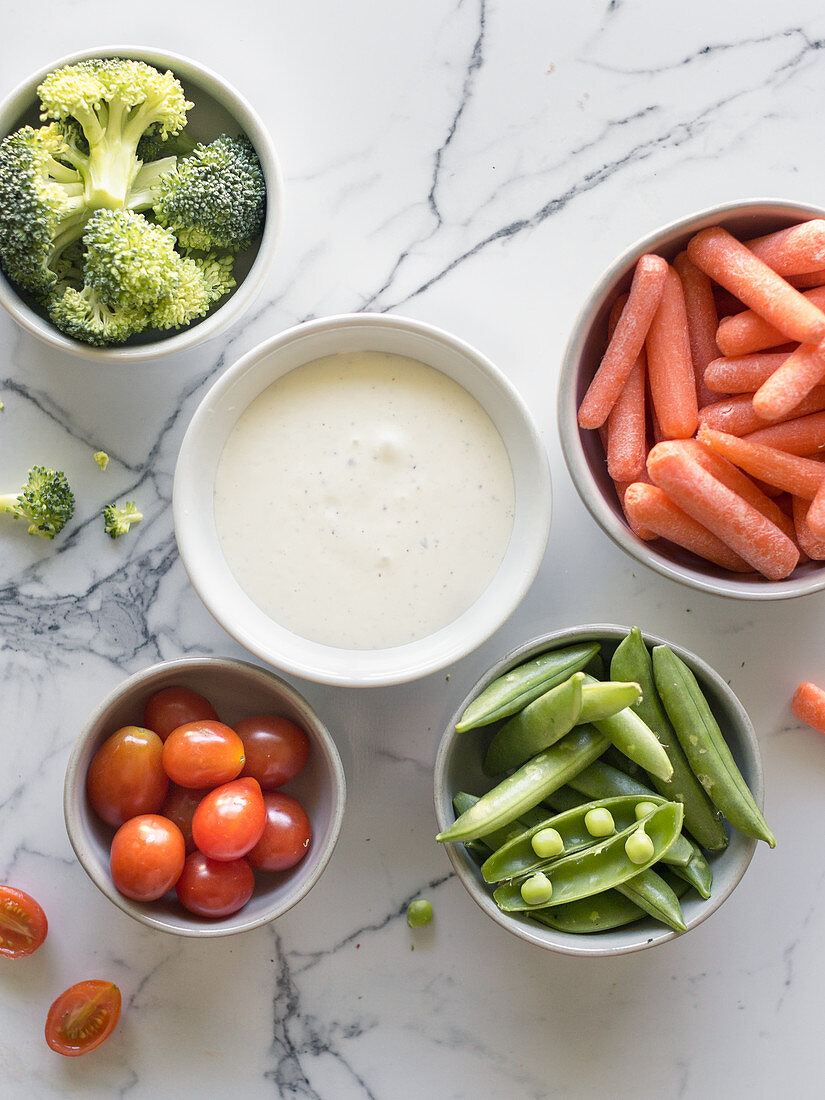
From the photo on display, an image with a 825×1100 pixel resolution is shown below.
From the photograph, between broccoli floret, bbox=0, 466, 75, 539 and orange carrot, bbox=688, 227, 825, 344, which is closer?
orange carrot, bbox=688, 227, 825, 344

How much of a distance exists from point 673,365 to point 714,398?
0.12 meters

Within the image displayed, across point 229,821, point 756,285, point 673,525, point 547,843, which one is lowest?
point 229,821

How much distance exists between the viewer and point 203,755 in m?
1.61

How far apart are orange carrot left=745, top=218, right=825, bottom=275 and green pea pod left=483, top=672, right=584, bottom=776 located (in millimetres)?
798

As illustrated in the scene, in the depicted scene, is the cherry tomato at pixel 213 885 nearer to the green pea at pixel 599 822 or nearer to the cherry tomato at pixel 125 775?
the cherry tomato at pixel 125 775

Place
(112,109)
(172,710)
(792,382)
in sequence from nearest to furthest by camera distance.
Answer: (792,382)
(112,109)
(172,710)

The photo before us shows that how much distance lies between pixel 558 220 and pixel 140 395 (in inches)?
36.7

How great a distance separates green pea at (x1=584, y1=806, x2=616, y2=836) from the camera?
1557mm

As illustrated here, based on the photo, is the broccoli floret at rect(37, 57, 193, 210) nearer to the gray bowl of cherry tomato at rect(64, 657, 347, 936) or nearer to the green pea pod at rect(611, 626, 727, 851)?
the gray bowl of cherry tomato at rect(64, 657, 347, 936)

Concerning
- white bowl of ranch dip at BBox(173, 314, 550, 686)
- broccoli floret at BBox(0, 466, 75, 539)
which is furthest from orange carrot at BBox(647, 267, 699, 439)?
broccoli floret at BBox(0, 466, 75, 539)

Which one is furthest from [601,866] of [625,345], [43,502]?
[43,502]

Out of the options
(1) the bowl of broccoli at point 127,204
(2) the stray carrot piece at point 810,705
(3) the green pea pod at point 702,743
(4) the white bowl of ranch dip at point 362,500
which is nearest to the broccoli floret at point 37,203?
(1) the bowl of broccoli at point 127,204

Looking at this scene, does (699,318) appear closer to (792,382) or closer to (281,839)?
(792,382)

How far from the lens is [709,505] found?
1543mm
